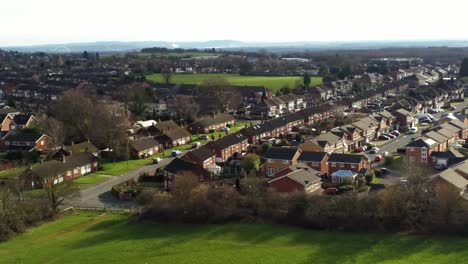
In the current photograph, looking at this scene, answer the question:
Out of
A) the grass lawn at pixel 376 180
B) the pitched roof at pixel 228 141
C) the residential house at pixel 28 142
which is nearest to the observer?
the grass lawn at pixel 376 180

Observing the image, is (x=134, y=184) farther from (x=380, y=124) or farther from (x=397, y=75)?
(x=397, y=75)

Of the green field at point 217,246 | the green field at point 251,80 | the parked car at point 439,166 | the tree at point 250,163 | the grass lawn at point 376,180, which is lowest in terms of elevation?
the green field at point 217,246

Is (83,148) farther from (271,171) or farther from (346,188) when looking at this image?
(346,188)

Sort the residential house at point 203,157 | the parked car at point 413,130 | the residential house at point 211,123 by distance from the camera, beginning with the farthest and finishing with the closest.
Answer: the residential house at point 211,123 < the parked car at point 413,130 < the residential house at point 203,157

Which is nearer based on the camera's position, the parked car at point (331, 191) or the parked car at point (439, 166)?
the parked car at point (331, 191)

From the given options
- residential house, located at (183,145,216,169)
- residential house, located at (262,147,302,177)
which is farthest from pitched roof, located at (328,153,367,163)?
residential house, located at (183,145,216,169)

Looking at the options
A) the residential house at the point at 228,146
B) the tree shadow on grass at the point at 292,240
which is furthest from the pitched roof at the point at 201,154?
the tree shadow on grass at the point at 292,240

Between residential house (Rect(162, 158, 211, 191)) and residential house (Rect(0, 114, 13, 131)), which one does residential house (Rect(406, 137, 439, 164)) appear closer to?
residential house (Rect(162, 158, 211, 191))

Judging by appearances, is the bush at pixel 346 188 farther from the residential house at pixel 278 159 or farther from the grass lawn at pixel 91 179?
the grass lawn at pixel 91 179
